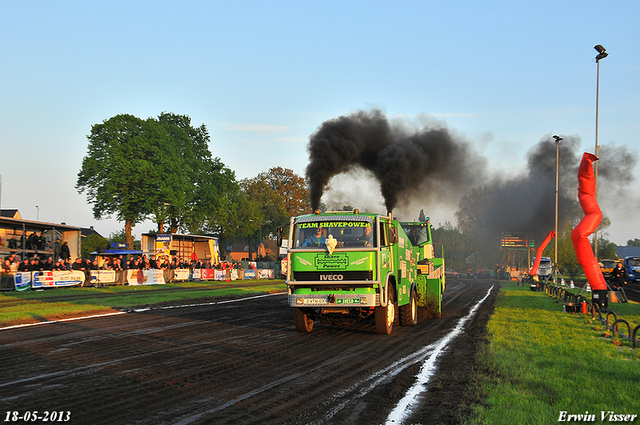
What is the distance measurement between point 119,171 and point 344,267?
41270 millimetres

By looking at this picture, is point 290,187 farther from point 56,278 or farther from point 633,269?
point 56,278

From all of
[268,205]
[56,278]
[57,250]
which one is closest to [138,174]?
[57,250]

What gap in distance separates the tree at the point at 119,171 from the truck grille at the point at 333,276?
3979cm

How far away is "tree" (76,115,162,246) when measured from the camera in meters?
49.5

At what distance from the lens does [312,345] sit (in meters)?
12.1

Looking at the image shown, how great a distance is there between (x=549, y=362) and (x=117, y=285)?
2925cm

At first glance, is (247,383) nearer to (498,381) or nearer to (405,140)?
(498,381)

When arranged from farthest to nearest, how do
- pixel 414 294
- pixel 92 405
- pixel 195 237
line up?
pixel 195 237
pixel 414 294
pixel 92 405

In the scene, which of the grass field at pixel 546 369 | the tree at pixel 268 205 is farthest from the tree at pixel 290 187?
the grass field at pixel 546 369

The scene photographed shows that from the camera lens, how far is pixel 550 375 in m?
8.50

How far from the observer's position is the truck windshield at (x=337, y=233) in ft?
43.5

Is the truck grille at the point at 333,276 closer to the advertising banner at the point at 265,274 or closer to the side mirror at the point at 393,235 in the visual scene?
the side mirror at the point at 393,235

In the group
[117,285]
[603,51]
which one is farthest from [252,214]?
[603,51]

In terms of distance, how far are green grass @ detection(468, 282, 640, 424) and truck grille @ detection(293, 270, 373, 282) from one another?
312 centimetres
